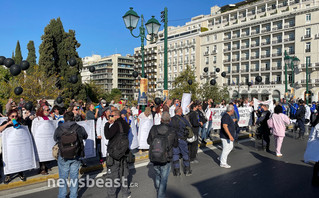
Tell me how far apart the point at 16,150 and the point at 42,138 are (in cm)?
78

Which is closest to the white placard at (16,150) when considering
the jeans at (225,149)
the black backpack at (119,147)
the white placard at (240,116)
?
the black backpack at (119,147)

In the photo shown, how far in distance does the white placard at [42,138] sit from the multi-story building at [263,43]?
42653 mm

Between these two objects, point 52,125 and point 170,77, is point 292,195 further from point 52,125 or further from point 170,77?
point 170,77

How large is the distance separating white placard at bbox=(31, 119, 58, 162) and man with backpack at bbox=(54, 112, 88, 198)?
2.25 metres

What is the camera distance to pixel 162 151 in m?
4.82

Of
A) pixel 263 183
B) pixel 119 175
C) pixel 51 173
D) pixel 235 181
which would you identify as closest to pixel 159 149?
pixel 119 175

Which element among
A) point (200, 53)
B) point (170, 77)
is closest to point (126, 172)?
point (200, 53)

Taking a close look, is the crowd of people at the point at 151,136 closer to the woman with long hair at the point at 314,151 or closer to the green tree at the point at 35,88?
the woman with long hair at the point at 314,151

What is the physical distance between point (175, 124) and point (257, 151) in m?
4.84

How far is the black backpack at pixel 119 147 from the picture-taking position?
508 cm

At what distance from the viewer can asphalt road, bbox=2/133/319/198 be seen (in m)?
5.61

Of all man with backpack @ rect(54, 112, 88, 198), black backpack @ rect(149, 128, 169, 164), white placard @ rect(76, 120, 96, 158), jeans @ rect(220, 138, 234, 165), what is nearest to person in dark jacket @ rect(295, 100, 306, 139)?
jeans @ rect(220, 138, 234, 165)

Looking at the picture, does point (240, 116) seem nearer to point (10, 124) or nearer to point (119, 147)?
point (119, 147)

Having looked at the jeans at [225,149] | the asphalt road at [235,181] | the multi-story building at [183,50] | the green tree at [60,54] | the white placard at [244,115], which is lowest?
the asphalt road at [235,181]
